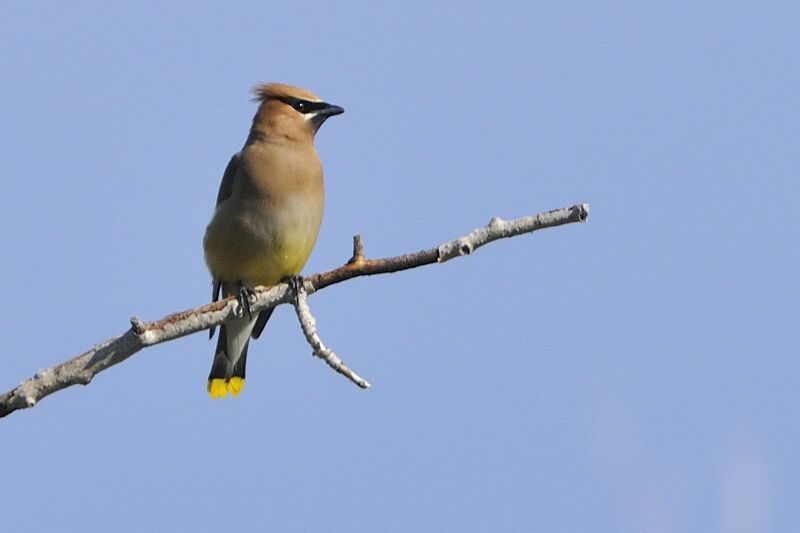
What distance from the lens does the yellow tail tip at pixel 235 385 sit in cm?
715

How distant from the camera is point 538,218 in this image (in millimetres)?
4102

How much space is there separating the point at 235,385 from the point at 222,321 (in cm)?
288

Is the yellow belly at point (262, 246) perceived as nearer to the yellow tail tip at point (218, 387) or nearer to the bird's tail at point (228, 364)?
the bird's tail at point (228, 364)

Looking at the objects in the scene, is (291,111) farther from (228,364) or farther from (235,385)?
(235,385)

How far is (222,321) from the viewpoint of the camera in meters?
4.33

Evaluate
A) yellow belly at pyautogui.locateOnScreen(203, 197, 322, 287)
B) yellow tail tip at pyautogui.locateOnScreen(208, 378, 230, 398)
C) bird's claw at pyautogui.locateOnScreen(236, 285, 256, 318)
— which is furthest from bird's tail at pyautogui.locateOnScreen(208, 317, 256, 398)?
bird's claw at pyautogui.locateOnScreen(236, 285, 256, 318)

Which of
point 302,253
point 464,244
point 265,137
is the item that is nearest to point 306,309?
point 464,244

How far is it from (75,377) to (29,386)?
0.48 ft

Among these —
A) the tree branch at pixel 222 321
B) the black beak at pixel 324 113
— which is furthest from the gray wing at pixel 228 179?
the tree branch at pixel 222 321

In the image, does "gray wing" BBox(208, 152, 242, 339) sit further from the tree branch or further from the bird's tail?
the tree branch

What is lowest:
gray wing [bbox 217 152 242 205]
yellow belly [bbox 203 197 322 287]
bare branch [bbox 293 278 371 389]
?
bare branch [bbox 293 278 371 389]

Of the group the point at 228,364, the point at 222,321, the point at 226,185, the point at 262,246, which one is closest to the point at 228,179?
the point at 226,185

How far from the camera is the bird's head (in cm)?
697

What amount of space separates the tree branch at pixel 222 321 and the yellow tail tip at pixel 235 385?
2.55 m
